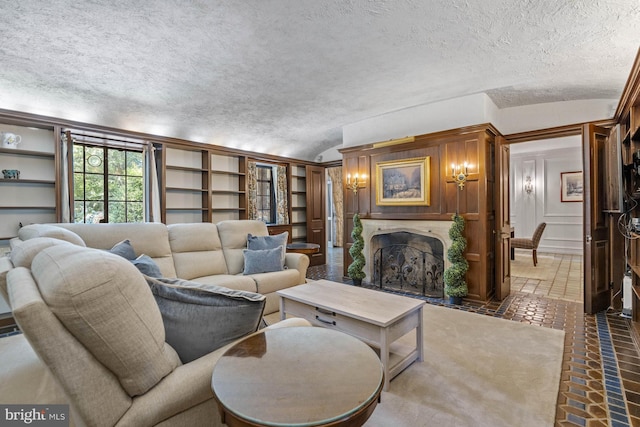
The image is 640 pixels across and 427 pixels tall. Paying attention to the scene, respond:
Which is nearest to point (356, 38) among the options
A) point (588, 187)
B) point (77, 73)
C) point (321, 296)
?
point (321, 296)

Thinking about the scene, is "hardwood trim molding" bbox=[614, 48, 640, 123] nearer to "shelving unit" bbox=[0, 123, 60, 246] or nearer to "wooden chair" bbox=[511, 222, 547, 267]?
"wooden chair" bbox=[511, 222, 547, 267]

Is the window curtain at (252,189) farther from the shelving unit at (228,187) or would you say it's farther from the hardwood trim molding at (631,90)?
the hardwood trim molding at (631,90)

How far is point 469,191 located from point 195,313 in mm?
3870

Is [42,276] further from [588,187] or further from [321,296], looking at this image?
[588,187]

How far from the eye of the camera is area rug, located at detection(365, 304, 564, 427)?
72.9 inches

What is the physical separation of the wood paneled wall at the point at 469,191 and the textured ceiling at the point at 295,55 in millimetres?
592

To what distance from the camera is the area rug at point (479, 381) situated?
→ 1.85 meters

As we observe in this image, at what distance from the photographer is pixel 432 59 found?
3.08 meters

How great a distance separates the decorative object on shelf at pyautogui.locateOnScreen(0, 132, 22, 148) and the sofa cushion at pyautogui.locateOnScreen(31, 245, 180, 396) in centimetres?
377

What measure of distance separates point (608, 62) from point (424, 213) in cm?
251

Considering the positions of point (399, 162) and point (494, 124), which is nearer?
point (494, 124)

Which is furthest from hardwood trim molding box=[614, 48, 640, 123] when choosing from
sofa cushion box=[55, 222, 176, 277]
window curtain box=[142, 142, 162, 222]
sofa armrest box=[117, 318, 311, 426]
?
window curtain box=[142, 142, 162, 222]

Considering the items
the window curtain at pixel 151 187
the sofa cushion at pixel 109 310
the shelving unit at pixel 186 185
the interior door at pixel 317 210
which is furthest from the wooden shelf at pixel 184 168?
the sofa cushion at pixel 109 310

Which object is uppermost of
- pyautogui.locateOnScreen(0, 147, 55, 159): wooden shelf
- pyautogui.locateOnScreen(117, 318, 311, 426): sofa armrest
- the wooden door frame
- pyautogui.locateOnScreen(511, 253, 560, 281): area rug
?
the wooden door frame
